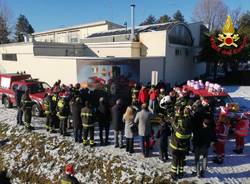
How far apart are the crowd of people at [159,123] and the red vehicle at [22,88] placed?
1.39 meters

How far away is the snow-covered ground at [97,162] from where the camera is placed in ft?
26.9

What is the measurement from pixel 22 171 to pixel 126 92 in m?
9.23

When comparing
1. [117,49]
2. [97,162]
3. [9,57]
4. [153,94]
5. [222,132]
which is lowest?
[97,162]

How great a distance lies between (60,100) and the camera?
10.8 metres

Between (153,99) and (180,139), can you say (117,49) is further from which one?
(180,139)

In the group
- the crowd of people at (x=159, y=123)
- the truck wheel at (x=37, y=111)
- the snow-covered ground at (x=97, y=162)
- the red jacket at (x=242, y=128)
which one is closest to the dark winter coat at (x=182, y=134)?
the crowd of people at (x=159, y=123)

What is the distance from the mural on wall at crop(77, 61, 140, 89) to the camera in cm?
1709

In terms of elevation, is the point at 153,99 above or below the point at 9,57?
below

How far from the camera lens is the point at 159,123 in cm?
1051

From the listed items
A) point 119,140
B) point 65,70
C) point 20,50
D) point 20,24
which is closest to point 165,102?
point 119,140

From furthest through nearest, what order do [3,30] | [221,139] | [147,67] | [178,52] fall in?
[3,30], [178,52], [147,67], [221,139]

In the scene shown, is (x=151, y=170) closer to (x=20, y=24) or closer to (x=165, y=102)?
(x=165, y=102)

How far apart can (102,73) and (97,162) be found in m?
8.80

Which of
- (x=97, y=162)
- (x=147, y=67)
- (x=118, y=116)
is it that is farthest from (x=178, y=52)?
(x=97, y=162)
